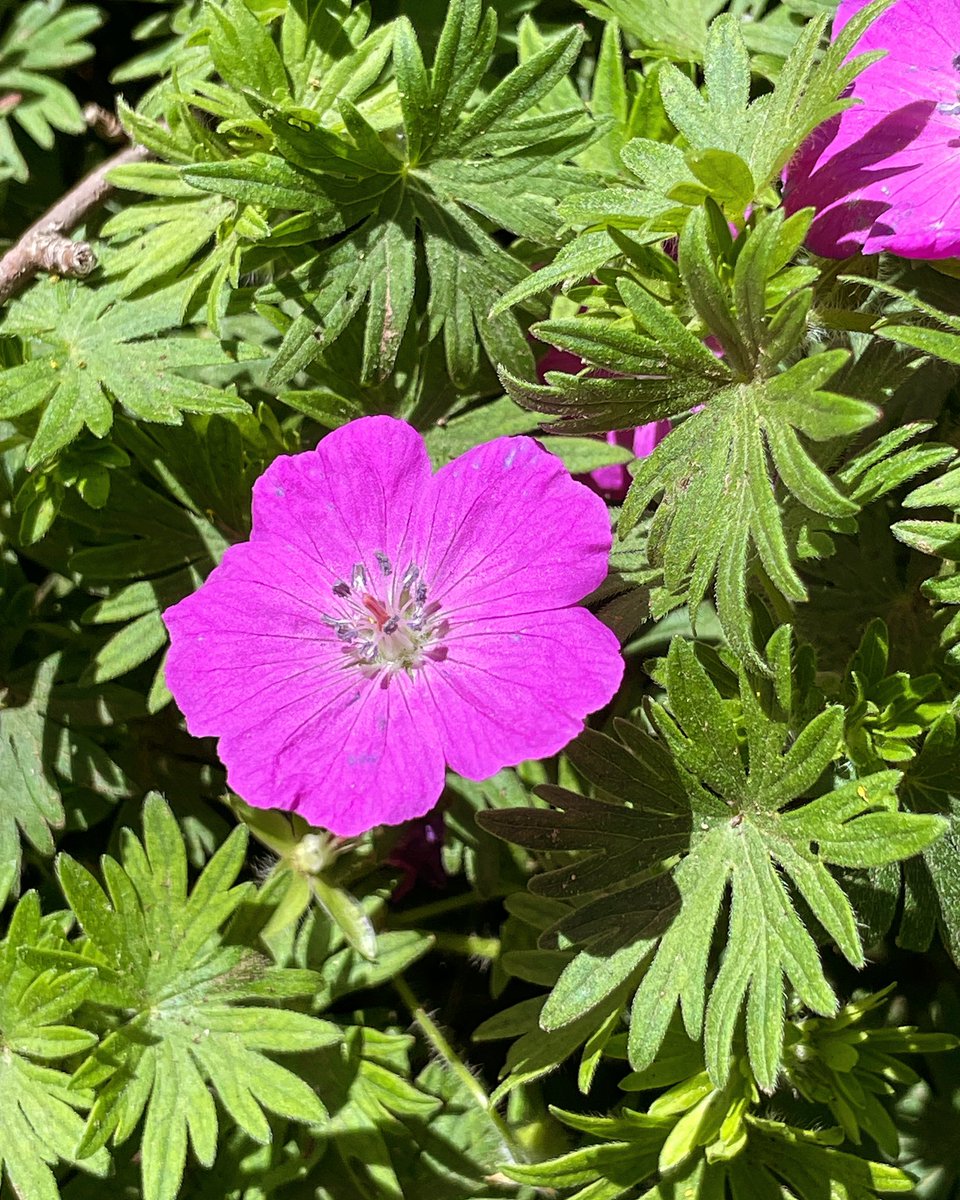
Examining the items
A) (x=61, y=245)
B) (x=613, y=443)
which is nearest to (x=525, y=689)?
(x=613, y=443)

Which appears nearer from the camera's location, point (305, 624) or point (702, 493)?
point (702, 493)

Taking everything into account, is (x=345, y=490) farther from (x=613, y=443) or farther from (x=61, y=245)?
(x=61, y=245)

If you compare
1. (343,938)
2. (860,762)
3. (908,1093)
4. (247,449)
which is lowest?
(908,1093)

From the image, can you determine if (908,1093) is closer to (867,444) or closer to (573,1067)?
(573,1067)

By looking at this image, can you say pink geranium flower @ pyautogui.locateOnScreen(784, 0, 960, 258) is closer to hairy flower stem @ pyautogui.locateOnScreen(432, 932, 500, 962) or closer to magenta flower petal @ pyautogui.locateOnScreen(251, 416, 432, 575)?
magenta flower petal @ pyautogui.locateOnScreen(251, 416, 432, 575)

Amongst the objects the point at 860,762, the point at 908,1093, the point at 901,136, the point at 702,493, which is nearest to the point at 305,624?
the point at 702,493

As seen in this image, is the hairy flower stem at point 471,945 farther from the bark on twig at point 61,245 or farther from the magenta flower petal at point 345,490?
the bark on twig at point 61,245
